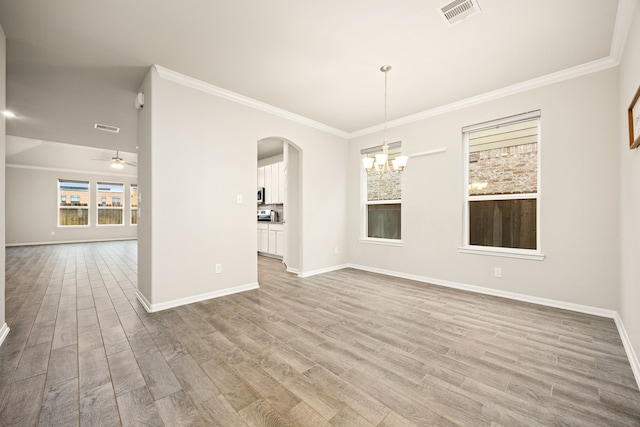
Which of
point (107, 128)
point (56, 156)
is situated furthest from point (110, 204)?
point (107, 128)

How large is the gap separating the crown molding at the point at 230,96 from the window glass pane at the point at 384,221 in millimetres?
1807

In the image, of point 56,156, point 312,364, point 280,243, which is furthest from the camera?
point 56,156

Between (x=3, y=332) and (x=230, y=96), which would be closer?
(x=3, y=332)

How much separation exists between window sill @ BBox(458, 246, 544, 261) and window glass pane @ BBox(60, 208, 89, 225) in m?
12.1

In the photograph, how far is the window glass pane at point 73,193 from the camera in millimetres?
9375

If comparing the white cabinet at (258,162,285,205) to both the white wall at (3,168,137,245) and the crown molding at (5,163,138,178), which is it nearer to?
the crown molding at (5,163,138,178)

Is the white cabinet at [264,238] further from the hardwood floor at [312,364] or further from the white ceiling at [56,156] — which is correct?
the white ceiling at [56,156]

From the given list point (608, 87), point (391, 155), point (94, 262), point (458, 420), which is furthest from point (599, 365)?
point (94, 262)


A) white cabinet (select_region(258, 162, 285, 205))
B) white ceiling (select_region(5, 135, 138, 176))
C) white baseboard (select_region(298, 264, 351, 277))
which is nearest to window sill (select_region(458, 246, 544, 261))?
white baseboard (select_region(298, 264, 351, 277))

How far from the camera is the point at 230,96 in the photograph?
3.71 metres

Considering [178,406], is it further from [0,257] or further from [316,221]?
[316,221]

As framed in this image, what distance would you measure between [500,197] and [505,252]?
29.7 inches

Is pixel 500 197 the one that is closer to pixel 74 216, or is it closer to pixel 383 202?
pixel 383 202

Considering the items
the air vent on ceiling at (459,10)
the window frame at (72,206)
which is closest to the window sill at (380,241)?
the air vent on ceiling at (459,10)
